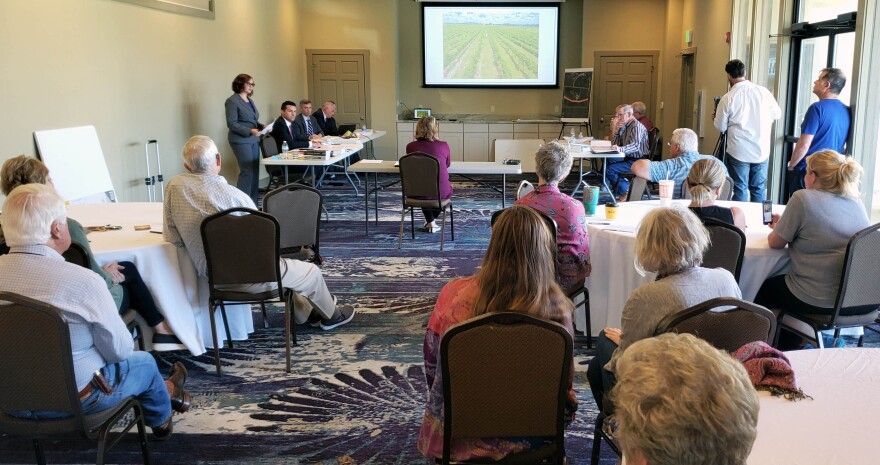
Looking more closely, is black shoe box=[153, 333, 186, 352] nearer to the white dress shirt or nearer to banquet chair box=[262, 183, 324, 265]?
banquet chair box=[262, 183, 324, 265]

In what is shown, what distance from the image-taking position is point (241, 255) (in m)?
3.74

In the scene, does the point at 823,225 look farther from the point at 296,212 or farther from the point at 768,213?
the point at 296,212

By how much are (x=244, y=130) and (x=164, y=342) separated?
5.55 m

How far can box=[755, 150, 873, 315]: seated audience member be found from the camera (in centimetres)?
334

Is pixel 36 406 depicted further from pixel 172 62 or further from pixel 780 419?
pixel 172 62

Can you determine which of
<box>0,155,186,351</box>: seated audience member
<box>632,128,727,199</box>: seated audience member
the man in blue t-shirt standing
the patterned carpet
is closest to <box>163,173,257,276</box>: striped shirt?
<box>0,155,186,351</box>: seated audience member

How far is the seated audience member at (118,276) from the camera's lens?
3254 millimetres

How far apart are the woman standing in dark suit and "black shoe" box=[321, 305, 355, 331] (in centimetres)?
470

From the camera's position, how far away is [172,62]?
8.45m

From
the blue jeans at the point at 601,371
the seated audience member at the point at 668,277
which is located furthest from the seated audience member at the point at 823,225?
the blue jeans at the point at 601,371

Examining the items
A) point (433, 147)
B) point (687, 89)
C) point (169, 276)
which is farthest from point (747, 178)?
point (169, 276)

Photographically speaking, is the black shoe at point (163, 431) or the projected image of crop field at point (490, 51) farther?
the projected image of crop field at point (490, 51)

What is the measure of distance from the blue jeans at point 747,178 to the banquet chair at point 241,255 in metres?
4.94

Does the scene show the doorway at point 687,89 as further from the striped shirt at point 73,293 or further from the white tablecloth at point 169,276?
the striped shirt at point 73,293
